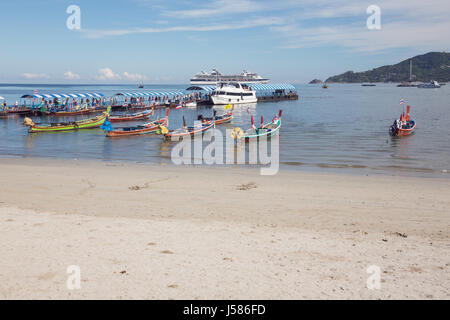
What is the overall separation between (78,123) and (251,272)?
3244 cm

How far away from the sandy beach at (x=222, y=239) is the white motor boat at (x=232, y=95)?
2212 inches

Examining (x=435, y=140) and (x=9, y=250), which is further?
(x=435, y=140)

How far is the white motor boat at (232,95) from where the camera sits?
69.1 meters

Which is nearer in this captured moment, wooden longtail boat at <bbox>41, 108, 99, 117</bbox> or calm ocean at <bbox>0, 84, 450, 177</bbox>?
calm ocean at <bbox>0, 84, 450, 177</bbox>

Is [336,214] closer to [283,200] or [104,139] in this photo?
[283,200]

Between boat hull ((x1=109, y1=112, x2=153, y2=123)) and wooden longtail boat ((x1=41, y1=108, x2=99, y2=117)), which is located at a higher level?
wooden longtail boat ((x1=41, y1=108, x2=99, y2=117))

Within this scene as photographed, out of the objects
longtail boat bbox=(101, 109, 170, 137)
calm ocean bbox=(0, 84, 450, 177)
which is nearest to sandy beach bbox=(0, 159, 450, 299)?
calm ocean bbox=(0, 84, 450, 177)

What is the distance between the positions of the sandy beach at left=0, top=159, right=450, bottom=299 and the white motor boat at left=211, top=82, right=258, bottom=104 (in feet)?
184

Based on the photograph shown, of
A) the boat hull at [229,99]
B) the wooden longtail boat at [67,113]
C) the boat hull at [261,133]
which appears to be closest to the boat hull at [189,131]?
the boat hull at [261,133]

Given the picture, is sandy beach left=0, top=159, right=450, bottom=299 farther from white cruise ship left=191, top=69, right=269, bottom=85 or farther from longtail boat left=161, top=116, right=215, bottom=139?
white cruise ship left=191, top=69, right=269, bottom=85

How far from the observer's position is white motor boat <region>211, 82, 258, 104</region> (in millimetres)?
69125

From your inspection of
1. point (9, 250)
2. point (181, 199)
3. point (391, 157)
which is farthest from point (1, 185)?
point (391, 157)

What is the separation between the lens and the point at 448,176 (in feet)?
53.6

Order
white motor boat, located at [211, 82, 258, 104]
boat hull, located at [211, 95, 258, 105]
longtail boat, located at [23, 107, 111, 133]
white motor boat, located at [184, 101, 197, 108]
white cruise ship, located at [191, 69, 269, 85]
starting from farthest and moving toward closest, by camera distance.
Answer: white cruise ship, located at [191, 69, 269, 85] < white motor boat, located at [211, 82, 258, 104] < boat hull, located at [211, 95, 258, 105] < white motor boat, located at [184, 101, 197, 108] < longtail boat, located at [23, 107, 111, 133]
